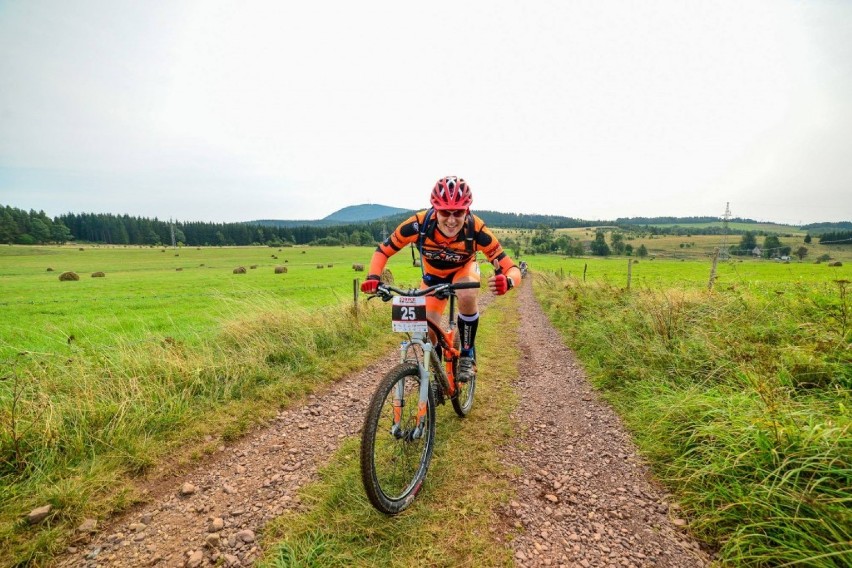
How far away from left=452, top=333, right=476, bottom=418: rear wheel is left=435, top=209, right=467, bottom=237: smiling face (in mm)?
1536

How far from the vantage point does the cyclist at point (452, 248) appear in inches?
162

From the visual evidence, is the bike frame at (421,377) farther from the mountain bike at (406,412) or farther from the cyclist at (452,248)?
the cyclist at (452,248)

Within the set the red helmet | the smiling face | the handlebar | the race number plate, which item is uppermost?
the red helmet

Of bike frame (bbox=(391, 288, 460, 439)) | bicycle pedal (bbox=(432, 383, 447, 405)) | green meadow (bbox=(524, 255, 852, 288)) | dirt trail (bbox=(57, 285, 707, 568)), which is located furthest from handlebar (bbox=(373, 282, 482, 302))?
green meadow (bbox=(524, 255, 852, 288))

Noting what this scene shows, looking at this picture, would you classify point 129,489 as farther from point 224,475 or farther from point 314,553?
point 314,553

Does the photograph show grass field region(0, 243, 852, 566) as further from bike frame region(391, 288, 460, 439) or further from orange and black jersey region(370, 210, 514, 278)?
orange and black jersey region(370, 210, 514, 278)

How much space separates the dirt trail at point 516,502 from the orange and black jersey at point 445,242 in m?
2.39

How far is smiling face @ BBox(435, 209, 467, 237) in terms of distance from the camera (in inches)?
166

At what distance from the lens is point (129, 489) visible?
131 inches

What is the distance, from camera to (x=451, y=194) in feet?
13.4

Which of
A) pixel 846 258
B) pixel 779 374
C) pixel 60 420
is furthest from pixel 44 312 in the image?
pixel 846 258

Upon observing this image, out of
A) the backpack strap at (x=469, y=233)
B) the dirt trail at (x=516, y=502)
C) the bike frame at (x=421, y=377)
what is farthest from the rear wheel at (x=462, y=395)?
the backpack strap at (x=469, y=233)

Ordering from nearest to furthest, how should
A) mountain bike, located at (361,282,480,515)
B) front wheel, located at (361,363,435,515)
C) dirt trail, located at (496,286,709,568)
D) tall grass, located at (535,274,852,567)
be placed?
tall grass, located at (535,274,852,567) < dirt trail, located at (496,286,709,568) < front wheel, located at (361,363,435,515) < mountain bike, located at (361,282,480,515)

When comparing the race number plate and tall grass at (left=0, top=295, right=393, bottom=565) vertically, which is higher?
the race number plate
